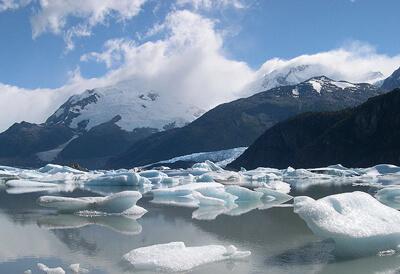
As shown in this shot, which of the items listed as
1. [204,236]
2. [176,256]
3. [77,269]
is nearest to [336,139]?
[204,236]

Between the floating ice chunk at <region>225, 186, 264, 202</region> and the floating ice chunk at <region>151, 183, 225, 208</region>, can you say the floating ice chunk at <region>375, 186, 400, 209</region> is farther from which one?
the floating ice chunk at <region>151, 183, 225, 208</region>

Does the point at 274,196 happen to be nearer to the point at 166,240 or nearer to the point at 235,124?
the point at 166,240

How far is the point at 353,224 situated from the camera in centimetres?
1167

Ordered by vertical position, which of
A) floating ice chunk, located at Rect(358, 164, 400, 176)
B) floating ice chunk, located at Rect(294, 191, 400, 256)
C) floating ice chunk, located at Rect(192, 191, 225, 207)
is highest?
floating ice chunk, located at Rect(358, 164, 400, 176)

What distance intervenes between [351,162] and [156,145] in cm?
10937

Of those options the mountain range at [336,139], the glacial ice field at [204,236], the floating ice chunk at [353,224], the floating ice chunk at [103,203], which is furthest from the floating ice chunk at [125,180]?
the mountain range at [336,139]

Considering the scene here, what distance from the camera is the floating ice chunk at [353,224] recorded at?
37.7ft

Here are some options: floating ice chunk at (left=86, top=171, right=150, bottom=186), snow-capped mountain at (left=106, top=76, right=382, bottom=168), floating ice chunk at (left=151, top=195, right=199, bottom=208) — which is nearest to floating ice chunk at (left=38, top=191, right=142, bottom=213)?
floating ice chunk at (left=151, top=195, right=199, bottom=208)

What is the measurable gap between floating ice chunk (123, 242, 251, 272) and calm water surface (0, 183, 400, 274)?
26 centimetres

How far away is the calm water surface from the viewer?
11.3 metres

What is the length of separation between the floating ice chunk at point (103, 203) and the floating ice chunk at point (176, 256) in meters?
7.44

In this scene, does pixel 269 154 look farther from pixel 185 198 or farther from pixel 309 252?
pixel 309 252

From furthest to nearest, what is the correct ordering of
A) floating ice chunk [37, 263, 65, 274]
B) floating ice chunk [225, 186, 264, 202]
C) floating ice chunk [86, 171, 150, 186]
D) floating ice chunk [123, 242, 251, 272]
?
floating ice chunk [86, 171, 150, 186] < floating ice chunk [225, 186, 264, 202] < floating ice chunk [123, 242, 251, 272] < floating ice chunk [37, 263, 65, 274]

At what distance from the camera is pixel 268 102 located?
18262cm
